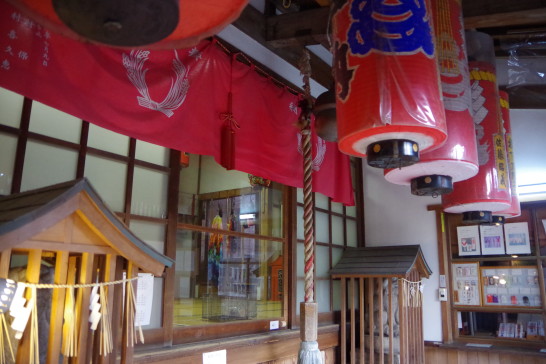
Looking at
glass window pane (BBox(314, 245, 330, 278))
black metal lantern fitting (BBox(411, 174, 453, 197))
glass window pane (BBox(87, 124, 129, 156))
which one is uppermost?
glass window pane (BBox(87, 124, 129, 156))

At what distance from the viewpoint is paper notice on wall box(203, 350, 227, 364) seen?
3389 millimetres

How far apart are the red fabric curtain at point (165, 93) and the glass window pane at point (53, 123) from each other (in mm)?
297

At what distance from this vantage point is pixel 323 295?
5.30 metres

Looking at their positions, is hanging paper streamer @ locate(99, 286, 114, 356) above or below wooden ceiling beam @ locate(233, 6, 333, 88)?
below

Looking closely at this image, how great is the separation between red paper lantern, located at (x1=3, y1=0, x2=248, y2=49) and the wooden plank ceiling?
8.79 feet

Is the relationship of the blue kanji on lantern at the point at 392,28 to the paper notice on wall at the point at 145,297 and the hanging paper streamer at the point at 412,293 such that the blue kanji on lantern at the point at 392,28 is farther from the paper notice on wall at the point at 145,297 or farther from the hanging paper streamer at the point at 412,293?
the hanging paper streamer at the point at 412,293

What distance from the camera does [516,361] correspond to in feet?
16.2

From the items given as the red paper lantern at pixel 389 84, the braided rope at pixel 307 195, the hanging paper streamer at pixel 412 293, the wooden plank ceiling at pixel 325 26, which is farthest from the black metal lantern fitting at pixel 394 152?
the hanging paper streamer at pixel 412 293

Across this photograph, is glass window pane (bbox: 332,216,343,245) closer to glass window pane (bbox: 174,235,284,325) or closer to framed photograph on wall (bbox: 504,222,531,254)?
glass window pane (bbox: 174,235,284,325)

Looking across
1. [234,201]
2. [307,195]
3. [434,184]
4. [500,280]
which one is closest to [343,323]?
[234,201]

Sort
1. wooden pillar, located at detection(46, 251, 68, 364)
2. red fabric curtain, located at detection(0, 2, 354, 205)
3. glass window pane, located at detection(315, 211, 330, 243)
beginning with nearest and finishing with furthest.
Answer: wooden pillar, located at detection(46, 251, 68, 364)
red fabric curtain, located at detection(0, 2, 354, 205)
glass window pane, located at detection(315, 211, 330, 243)

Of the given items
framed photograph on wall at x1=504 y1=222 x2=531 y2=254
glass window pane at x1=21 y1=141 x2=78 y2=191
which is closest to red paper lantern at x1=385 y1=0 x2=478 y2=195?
glass window pane at x1=21 y1=141 x2=78 y2=191

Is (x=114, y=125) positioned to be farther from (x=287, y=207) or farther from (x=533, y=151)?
(x=533, y=151)

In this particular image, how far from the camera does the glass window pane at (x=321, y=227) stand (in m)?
5.40
